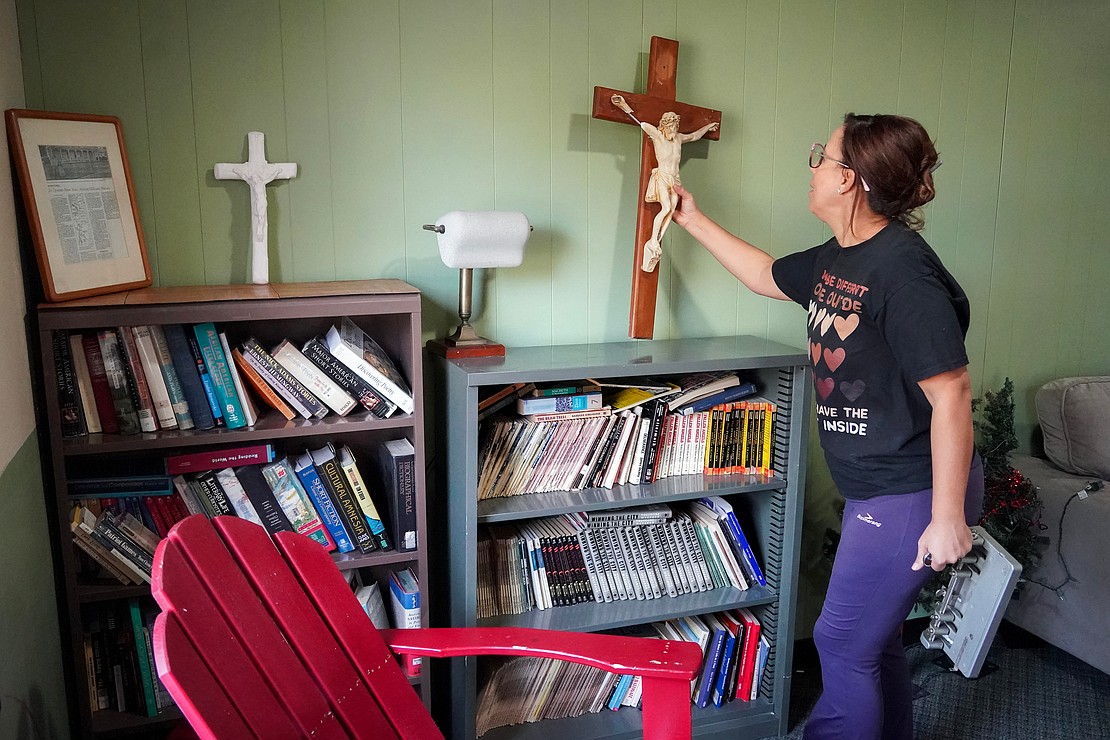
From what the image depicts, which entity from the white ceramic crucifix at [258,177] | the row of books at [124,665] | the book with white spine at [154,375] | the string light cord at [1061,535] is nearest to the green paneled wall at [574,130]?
the white ceramic crucifix at [258,177]

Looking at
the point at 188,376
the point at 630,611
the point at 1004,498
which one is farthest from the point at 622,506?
the point at 1004,498

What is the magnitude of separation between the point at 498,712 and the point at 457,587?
0.38m

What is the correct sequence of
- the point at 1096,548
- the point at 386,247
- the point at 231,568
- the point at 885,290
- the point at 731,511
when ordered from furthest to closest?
the point at 1096,548 < the point at 731,511 < the point at 386,247 < the point at 885,290 < the point at 231,568

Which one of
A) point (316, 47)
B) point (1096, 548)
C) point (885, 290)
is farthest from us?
point (1096, 548)

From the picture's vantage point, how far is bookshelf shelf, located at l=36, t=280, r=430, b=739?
171 cm

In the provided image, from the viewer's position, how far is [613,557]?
89.8 inches

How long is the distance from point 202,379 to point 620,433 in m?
0.97

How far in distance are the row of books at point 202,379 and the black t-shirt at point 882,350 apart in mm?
897

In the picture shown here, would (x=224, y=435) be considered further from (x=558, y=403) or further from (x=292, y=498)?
(x=558, y=403)

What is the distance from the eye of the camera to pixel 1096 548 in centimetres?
260

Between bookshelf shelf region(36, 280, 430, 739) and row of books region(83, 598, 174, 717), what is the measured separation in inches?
0.9

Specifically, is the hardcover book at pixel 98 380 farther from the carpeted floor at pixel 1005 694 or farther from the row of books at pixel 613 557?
the carpeted floor at pixel 1005 694

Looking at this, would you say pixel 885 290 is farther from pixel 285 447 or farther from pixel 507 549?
pixel 285 447

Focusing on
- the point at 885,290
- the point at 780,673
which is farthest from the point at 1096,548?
the point at 885,290
